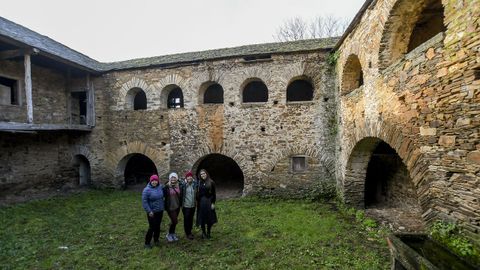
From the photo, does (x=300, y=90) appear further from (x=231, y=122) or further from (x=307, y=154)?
(x=231, y=122)

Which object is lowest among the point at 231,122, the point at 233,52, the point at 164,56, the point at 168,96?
the point at 231,122

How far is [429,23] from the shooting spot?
5.94 metres

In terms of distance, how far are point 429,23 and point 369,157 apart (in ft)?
11.5

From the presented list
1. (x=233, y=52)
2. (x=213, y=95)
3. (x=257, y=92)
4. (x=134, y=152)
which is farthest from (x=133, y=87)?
(x=257, y=92)

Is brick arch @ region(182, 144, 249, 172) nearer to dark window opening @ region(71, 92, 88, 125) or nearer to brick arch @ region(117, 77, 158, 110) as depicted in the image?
brick arch @ region(117, 77, 158, 110)

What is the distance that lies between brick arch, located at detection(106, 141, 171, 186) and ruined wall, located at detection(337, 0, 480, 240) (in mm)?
7457

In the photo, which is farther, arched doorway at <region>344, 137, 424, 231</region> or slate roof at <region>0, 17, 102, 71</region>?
slate roof at <region>0, 17, 102, 71</region>

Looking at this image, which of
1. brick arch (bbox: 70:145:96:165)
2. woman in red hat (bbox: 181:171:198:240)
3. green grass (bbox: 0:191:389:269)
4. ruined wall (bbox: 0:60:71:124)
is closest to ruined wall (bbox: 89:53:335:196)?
brick arch (bbox: 70:145:96:165)

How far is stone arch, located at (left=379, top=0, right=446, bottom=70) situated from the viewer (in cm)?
483

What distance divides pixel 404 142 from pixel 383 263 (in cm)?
216

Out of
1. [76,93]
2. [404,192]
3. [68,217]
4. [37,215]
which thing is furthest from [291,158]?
[76,93]

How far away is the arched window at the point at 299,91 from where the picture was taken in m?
10.4

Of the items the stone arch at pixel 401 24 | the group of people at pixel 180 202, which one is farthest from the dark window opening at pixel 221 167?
the stone arch at pixel 401 24

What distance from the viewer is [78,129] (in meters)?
10.6
